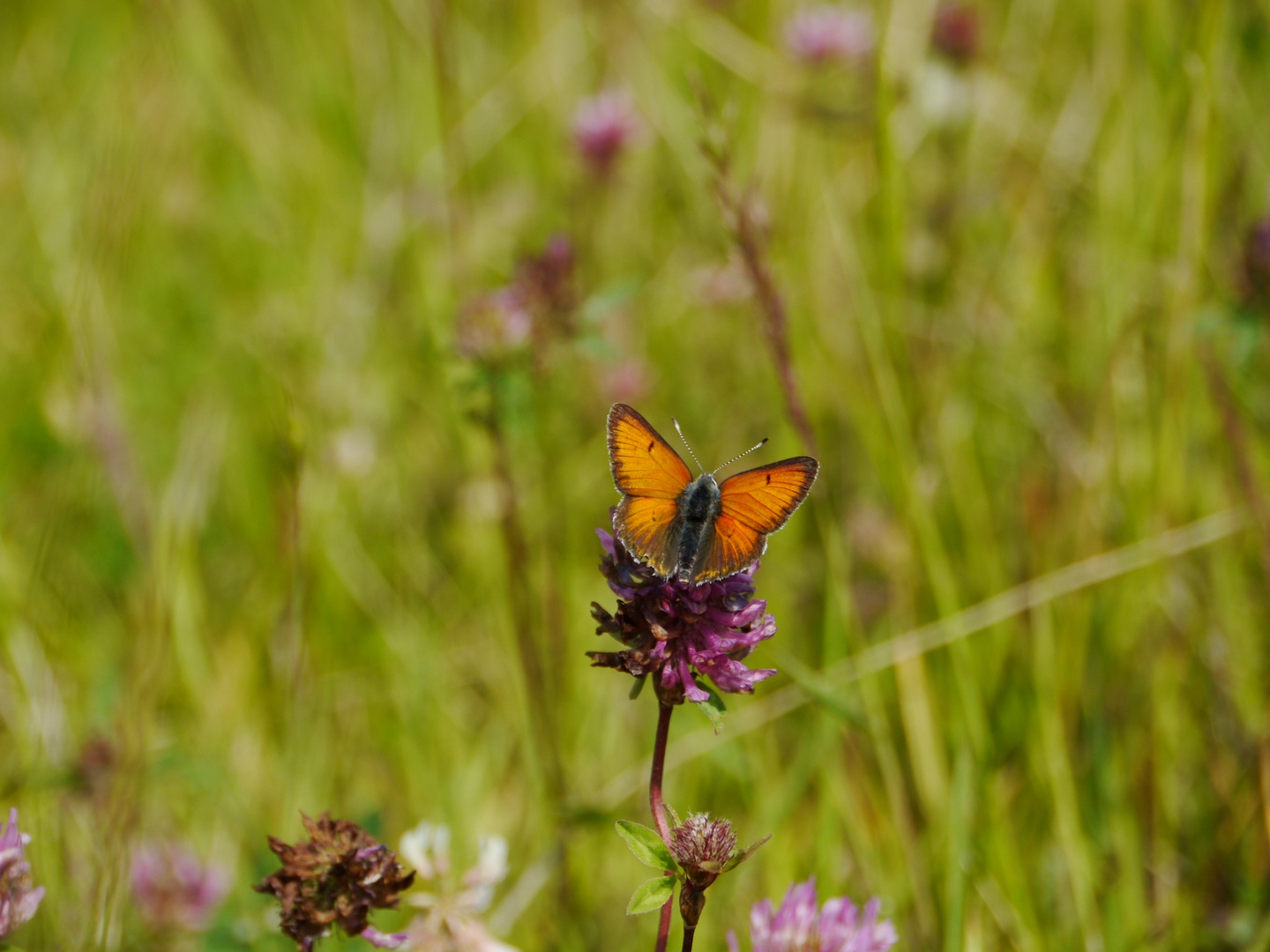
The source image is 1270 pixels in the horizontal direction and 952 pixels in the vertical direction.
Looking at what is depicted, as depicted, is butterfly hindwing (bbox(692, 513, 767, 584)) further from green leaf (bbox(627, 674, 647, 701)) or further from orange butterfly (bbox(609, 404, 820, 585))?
green leaf (bbox(627, 674, 647, 701))

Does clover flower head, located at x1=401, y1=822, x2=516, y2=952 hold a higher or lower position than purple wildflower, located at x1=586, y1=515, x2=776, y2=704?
lower

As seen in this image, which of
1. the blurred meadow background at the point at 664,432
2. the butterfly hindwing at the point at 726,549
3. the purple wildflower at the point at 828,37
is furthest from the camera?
the purple wildflower at the point at 828,37

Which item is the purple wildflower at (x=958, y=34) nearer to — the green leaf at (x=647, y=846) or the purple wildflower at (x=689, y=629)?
the purple wildflower at (x=689, y=629)

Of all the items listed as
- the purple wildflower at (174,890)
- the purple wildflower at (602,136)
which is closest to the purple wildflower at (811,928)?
the purple wildflower at (174,890)

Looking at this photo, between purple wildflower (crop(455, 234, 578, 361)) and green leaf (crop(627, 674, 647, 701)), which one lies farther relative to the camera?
purple wildflower (crop(455, 234, 578, 361))

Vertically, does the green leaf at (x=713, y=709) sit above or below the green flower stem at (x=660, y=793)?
above

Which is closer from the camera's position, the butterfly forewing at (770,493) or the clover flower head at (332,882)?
the clover flower head at (332,882)

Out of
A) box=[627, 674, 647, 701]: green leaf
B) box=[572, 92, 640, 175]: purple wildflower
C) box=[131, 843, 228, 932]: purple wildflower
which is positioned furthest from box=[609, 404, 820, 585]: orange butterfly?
box=[572, 92, 640, 175]: purple wildflower
